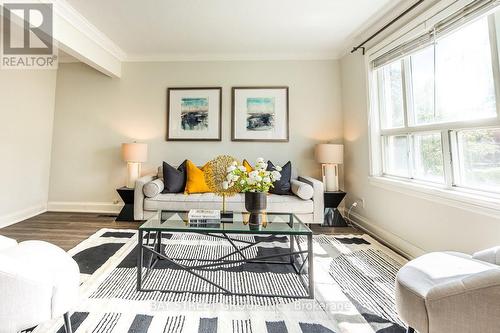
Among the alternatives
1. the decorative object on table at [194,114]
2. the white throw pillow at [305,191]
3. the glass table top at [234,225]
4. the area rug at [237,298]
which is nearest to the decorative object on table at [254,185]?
the glass table top at [234,225]

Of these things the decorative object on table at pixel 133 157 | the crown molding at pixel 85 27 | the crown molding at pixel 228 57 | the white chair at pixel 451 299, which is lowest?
the white chair at pixel 451 299

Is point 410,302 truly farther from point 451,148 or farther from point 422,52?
point 422,52

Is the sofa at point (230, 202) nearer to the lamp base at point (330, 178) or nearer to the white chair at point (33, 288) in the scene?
the lamp base at point (330, 178)

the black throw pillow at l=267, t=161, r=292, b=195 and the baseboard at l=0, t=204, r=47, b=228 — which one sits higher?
the black throw pillow at l=267, t=161, r=292, b=195

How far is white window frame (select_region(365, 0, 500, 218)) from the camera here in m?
1.55

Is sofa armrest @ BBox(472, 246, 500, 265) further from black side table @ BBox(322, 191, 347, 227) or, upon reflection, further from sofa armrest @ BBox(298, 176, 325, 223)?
black side table @ BBox(322, 191, 347, 227)

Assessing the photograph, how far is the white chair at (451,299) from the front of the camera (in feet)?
2.71

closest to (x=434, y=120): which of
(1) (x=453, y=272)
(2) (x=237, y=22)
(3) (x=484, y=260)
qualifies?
(3) (x=484, y=260)

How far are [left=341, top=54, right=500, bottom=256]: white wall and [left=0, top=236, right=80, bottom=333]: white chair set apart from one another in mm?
2606

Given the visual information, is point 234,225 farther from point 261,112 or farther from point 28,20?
point 28,20

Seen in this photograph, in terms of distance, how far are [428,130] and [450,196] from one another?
0.69m

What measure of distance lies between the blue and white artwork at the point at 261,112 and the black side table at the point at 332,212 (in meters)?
1.44

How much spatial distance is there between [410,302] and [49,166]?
4984 millimetres

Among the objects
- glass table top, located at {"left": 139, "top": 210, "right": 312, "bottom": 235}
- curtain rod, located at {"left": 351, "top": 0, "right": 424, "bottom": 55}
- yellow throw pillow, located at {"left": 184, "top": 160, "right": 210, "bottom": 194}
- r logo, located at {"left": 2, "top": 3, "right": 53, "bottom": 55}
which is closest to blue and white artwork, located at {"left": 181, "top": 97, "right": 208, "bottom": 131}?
yellow throw pillow, located at {"left": 184, "top": 160, "right": 210, "bottom": 194}
